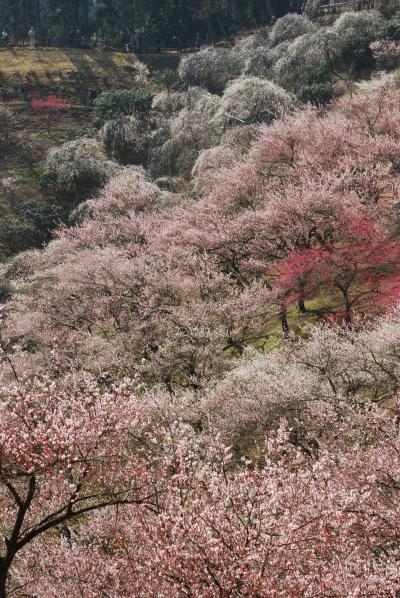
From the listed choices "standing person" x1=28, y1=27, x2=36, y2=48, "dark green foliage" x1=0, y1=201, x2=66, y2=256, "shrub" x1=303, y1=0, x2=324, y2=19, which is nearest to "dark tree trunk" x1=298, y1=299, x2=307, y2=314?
"dark green foliage" x1=0, y1=201, x2=66, y2=256

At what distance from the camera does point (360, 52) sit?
198 ft

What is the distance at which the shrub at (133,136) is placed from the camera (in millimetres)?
61375

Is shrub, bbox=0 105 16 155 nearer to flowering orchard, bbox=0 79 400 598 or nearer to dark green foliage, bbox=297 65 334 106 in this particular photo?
flowering orchard, bbox=0 79 400 598

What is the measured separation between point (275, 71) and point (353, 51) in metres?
9.91

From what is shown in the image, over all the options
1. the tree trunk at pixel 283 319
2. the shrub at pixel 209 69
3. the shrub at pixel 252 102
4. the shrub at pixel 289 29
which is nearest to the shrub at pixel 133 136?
the shrub at pixel 252 102

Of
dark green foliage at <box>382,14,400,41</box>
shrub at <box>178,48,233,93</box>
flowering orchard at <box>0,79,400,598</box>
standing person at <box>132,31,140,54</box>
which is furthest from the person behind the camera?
standing person at <box>132,31,140,54</box>

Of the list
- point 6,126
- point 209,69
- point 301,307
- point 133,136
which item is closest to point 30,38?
point 6,126

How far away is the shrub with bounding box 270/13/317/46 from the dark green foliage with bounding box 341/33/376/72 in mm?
10745

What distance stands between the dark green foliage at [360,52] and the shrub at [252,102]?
14402mm

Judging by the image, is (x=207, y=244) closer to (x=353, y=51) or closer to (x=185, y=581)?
(x=185, y=581)

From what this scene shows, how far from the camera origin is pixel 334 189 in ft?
97.7

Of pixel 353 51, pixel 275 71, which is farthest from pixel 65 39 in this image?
pixel 353 51

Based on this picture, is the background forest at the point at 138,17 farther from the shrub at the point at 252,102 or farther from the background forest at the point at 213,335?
the shrub at the point at 252,102

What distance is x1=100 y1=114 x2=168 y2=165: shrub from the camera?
61.4 meters
